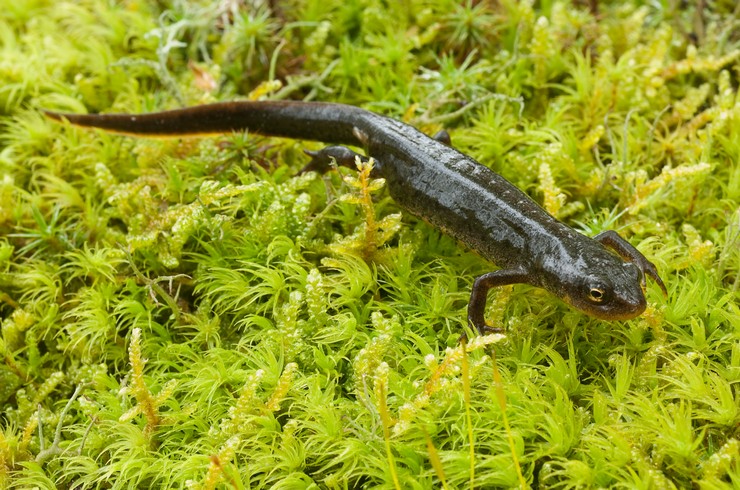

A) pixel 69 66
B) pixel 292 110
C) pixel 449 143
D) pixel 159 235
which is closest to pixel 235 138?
pixel 292 110

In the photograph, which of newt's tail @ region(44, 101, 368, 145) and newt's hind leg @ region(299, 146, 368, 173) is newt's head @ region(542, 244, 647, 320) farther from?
newt's tail @ region(44, 101, 368, 145)

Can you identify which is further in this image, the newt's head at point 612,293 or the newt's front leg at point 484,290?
the newt's front leg at point 484,290

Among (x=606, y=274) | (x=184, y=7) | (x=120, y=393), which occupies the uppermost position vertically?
(x=184, y=7)

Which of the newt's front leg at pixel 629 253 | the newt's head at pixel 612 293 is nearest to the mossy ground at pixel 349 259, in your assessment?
the newt's front leg at pixel 629 253

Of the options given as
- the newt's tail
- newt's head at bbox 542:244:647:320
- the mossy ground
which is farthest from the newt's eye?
the newt's tail

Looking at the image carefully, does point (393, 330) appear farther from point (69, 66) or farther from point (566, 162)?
point (69, 66)

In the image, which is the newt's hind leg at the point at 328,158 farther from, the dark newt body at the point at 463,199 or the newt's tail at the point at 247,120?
the newt's tail at the point at 247,120

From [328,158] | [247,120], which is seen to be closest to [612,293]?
[328,158]
